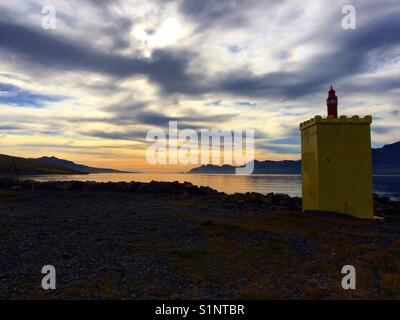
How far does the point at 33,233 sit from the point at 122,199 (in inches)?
596

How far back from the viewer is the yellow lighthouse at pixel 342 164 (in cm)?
2462

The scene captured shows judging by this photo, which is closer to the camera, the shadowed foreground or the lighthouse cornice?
the shadowed foreground

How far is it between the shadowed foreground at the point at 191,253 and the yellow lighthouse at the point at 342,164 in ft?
6.56

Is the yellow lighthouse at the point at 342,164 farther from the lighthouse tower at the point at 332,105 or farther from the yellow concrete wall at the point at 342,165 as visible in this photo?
the lighthouse tower at the point at 332,105

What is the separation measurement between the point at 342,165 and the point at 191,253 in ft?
50.8

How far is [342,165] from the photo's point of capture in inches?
977

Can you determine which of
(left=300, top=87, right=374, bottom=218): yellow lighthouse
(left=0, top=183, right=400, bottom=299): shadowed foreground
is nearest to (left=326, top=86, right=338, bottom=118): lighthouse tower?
(left=300, top=87, right=374, bottom=218): yellow lighthouse

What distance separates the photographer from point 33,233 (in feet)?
56.2

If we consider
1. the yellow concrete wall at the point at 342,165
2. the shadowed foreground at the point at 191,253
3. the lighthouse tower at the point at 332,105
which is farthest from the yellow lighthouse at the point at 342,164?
the shadowed foreground at the point at 191,253

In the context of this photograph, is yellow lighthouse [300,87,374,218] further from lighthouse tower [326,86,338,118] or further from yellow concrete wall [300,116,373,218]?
lighthouse tower [326,86,338,118]

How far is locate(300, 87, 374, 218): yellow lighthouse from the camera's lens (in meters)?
24.6

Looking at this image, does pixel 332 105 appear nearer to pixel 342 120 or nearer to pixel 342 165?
pixel 342 120

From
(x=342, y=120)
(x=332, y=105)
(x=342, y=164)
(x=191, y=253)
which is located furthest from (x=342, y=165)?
(x=191, y=253)
